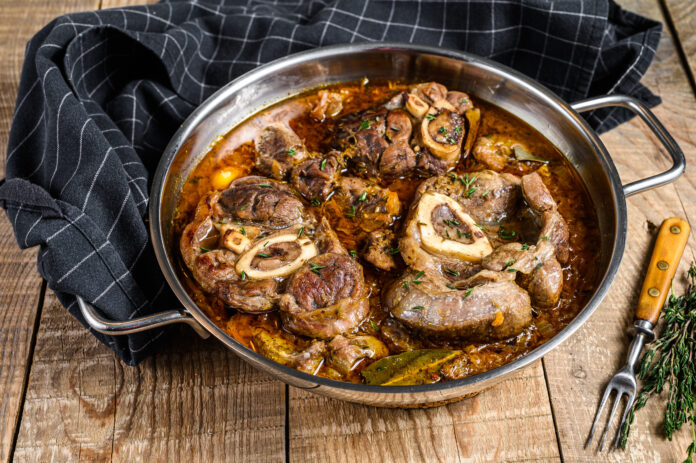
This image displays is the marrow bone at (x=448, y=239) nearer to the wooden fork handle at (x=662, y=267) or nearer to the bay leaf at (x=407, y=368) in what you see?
the bay leaf at (x=407, y=368)

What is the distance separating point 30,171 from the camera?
3070 millimetres

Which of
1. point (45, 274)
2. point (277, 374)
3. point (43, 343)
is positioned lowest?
point (43, 343)

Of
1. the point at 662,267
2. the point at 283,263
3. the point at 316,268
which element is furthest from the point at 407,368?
the point at 662,267

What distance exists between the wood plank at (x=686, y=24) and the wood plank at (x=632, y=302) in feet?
0.26

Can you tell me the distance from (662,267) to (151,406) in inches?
94.5

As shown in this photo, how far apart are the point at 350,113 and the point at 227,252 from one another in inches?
38.9

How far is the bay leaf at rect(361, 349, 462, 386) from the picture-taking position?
243cm

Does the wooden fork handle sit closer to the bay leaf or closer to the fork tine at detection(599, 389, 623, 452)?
the fork tine at detection(599, 389, 623, 452)

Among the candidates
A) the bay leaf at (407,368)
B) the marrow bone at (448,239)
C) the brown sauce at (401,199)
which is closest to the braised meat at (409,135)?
the brown sauce at (401,199)

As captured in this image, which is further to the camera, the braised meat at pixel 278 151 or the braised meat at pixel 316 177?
the braised meat at pixel 278 151

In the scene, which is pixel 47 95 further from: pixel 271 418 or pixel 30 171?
pixel 271 418

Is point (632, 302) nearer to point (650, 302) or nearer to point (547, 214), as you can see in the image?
point (650, 302)

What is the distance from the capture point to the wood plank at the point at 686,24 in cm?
390

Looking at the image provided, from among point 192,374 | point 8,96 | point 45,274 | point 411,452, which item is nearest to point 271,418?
point 192,374
